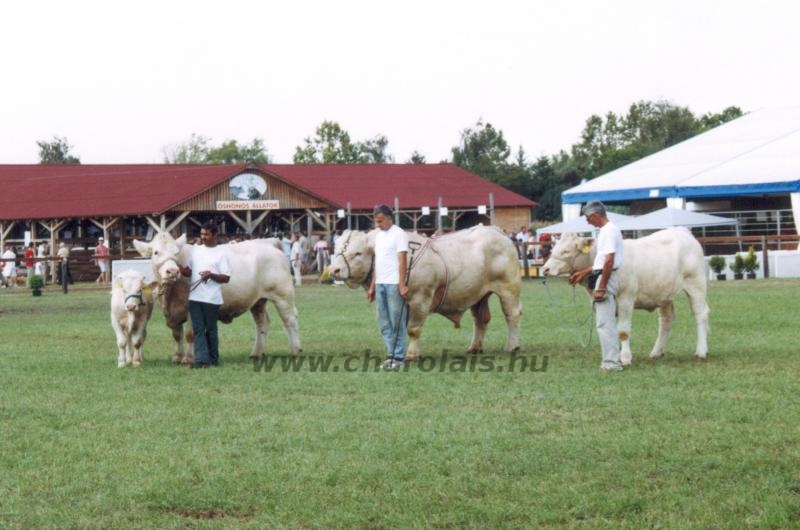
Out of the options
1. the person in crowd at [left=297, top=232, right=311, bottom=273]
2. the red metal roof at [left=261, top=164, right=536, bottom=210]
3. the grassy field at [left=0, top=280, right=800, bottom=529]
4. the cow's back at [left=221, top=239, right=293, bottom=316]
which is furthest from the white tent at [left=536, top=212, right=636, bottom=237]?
the cow's back at [left=221, top=239, right=293, bottom=316]

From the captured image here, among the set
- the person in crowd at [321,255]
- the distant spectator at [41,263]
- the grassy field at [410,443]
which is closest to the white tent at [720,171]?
the person in crowd at [321,255]

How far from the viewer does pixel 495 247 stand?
53.2 ft

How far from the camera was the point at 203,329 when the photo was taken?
49.5 ft

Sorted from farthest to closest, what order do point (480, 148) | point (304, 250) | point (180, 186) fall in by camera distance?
point (480, 148)
point (180, 186)
point (304, 250)

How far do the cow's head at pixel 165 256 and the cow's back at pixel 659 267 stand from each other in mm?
5404

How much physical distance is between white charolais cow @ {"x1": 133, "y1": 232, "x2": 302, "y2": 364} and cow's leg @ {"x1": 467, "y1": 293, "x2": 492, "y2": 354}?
2.42 metres

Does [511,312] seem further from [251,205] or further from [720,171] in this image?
[251,205]

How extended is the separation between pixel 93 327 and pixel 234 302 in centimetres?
816

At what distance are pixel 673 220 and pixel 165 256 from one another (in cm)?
2783

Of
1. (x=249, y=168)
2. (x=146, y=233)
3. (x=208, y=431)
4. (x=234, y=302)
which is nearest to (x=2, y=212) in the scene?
(x=146, y=233)

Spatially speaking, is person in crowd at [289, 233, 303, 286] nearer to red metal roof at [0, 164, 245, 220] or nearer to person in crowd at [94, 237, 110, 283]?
person in crowd at [94, 237, 110, 283]

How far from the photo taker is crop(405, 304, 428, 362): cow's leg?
602 inches

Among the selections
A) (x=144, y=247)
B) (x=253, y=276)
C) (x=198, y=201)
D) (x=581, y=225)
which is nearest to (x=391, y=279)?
(x=253, y=276)

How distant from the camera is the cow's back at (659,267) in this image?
14148 millimetres
